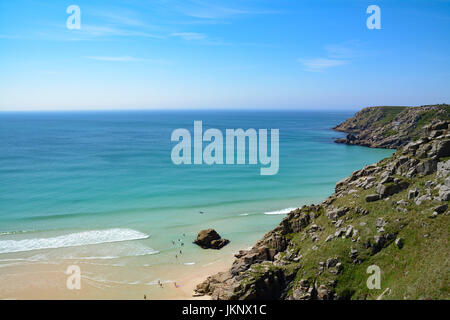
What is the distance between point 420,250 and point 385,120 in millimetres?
147243

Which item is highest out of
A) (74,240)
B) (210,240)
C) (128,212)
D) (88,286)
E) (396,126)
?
(396,126)

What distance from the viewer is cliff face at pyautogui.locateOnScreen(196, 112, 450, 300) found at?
2102 centimetres

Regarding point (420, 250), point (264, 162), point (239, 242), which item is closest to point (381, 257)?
point (420, 250)

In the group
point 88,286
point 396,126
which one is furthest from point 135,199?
point 396,126

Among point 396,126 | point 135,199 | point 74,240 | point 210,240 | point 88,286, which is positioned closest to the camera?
point 88,286

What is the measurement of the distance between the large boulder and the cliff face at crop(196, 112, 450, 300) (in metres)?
9.92

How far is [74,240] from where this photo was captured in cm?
4203

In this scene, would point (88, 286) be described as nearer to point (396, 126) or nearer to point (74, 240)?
point (74, 240)

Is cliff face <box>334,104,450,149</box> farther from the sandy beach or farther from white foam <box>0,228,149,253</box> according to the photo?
the sandy beach

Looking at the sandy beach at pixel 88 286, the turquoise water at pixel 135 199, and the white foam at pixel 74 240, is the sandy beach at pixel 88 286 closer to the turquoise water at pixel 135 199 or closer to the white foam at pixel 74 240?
the turquoise water at pixel 135 199

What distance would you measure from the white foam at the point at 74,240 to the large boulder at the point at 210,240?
26.5 ft

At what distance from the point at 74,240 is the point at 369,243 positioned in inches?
1419

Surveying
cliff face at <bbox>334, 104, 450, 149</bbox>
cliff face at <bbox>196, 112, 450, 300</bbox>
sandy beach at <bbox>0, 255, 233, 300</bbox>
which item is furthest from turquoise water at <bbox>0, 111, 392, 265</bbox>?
cliff face at <bbox>334, 104, 450, 149</bbox>

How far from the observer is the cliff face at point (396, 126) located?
402ft
